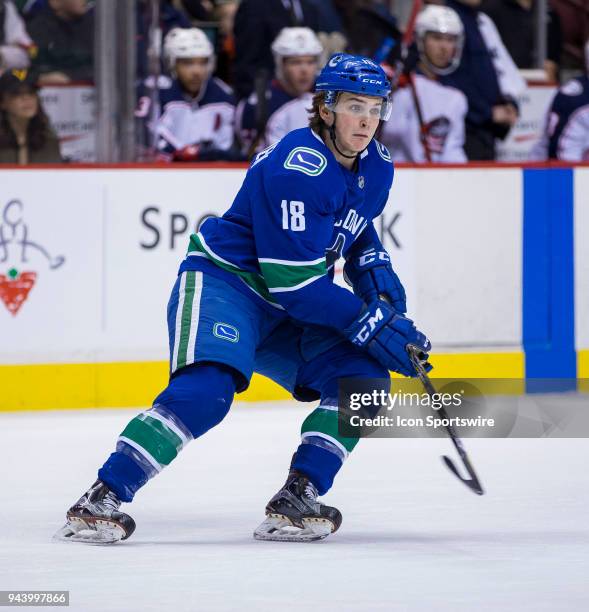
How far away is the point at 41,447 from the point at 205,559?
1.93 metres

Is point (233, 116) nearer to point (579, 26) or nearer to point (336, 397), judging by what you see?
point (579, 26)

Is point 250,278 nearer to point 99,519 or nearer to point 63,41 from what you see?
point 99,519

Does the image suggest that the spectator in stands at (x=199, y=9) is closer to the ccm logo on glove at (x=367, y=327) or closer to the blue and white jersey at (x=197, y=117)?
the blue and white jersey at (x=197, y=117)

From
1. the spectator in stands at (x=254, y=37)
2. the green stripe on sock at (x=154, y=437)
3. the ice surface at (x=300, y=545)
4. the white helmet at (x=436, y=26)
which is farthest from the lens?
the white helmet at (x=436, y=26)

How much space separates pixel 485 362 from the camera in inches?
270

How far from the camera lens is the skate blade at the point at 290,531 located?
3957mm

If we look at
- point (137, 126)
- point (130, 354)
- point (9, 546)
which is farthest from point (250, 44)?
point (9, 546)

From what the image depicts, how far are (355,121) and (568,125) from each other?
149 inches

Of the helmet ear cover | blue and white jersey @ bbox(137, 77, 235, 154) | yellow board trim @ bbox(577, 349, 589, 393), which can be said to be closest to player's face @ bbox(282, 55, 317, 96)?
blue and white jersey @ bbox(137, 77, 235, 154)

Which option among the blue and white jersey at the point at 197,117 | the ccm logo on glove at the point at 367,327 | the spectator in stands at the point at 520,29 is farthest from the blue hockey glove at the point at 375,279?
the spectator in stands at the point at 520,29

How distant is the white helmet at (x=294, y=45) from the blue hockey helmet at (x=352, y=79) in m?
3.07

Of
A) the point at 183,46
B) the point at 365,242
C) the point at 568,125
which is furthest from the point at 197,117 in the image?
the point at 365,242

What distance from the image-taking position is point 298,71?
7.07 metres

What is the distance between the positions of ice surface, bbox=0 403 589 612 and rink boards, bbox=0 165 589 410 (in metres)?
0.40
